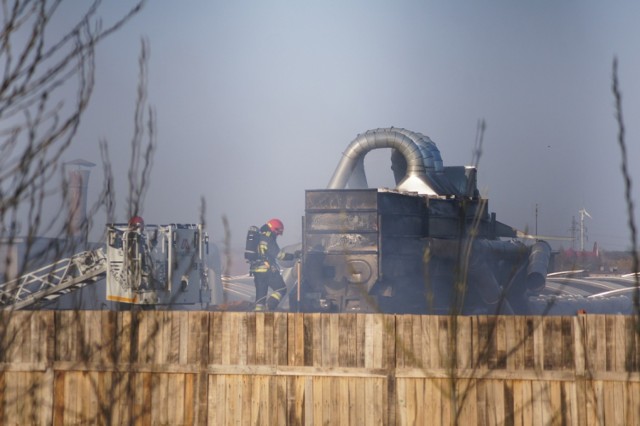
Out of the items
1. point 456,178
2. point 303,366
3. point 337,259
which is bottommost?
point 303,366

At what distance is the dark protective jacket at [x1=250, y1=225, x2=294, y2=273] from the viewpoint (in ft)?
69.2

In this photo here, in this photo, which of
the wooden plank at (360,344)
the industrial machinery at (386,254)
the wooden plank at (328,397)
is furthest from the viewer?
the industrial machinery at (386,254)

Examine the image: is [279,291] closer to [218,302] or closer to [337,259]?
[337,259]

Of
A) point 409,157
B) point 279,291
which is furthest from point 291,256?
point 409,157

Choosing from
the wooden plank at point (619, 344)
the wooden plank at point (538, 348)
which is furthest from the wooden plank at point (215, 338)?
the wooden plank at point (619, 344)

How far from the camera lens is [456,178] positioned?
28.1m

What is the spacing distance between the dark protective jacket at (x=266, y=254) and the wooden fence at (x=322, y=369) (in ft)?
35.1

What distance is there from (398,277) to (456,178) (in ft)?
26.5

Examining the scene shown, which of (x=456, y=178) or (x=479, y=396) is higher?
(x=456, y=178)

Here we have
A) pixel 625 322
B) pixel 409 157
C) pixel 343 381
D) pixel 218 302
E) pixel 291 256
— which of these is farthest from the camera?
pixel 218 302

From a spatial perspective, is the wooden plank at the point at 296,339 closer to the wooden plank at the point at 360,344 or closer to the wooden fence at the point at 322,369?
the wooden fence at the point at 322,369

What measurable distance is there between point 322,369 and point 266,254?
37.3 feet

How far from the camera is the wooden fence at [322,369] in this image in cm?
941

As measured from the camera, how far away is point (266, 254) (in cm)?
2122
